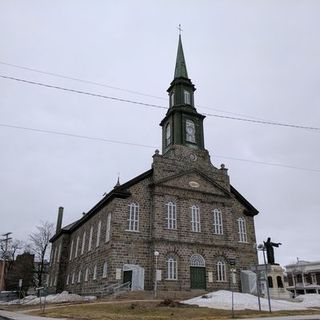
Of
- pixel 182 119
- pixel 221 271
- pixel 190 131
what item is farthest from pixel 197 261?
pixel 182 119

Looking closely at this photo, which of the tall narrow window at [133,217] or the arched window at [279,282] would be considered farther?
the arched window at [279,282]

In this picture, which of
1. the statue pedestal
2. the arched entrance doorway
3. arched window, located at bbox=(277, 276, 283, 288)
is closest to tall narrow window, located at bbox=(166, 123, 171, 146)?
the arched entrance doorway

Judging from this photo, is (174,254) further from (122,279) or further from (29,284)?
(29,284)

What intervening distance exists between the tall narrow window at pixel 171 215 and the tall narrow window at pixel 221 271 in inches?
231

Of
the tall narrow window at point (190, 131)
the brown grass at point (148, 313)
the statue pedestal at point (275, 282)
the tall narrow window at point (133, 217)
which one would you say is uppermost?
the tall narrow window at point (190, 131)

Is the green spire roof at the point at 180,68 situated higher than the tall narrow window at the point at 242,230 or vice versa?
the green spire roof at the point at 180,68

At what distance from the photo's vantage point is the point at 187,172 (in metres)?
36.5

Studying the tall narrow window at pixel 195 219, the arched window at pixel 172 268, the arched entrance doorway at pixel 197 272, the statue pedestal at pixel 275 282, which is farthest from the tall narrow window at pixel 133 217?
the statue pedestal at pixel 275 282

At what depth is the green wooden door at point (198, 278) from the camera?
106ft

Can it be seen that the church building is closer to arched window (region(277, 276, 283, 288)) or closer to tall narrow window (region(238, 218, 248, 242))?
tall narrow window (region(238, 218, 248, 242))

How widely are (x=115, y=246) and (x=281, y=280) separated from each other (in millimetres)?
16733

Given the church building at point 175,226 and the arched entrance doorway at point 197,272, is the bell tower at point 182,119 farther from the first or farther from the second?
the arched entrance doorway at point 197,272

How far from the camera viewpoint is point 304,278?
80500mm

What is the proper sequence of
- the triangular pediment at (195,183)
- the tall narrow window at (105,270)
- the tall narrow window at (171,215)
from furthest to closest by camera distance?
the triangular pediment at (195,183) < the tall narrow window at (171,215) < the tall narrow window at (105,270)
